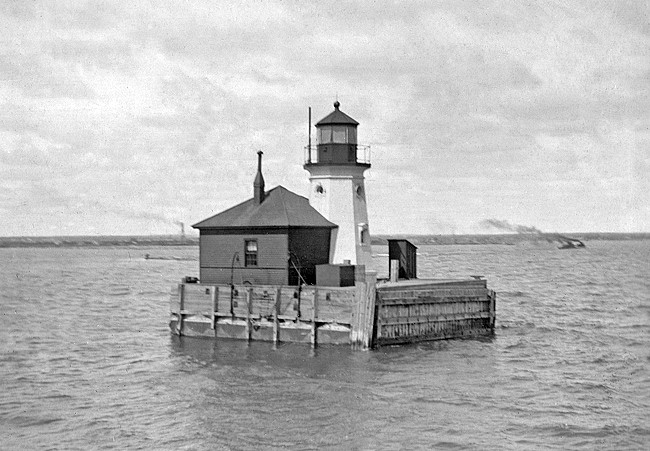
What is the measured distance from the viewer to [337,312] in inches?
1294

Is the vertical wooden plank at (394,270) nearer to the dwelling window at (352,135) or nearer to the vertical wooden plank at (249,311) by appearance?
the dwelling window at (352,135)

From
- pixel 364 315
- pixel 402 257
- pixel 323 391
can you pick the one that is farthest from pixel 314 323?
pixel 402 257

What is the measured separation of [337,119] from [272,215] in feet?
19.2

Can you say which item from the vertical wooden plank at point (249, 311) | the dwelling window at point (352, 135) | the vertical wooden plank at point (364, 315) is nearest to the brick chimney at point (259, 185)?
the dwelling window at point (352, 135)

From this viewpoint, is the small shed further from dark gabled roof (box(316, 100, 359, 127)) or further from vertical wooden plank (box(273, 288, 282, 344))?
vertical wooden plank (box(273, 288, 282, 344))

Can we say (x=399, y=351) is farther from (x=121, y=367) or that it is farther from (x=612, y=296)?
(x=612, y=296)

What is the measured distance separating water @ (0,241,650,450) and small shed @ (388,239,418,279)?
513cm

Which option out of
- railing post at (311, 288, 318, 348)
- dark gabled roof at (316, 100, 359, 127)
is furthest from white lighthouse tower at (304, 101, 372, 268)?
railing post at (311, 288, 318, 348)

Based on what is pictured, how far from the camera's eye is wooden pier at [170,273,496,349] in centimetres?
3231

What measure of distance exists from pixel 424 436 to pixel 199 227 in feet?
59.1

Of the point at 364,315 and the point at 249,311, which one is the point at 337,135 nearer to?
the point at 249,311

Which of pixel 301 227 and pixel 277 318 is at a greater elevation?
pixel 301 227

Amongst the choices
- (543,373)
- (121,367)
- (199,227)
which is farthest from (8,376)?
(543,373)

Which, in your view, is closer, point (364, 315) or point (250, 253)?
point (364, 315)
